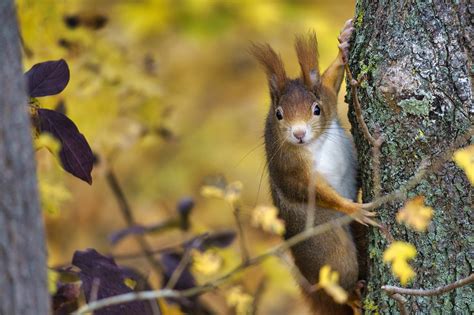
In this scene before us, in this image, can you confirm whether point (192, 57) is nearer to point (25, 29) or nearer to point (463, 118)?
point (25, 29)

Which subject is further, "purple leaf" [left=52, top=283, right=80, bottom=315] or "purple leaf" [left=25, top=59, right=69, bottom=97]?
"purple leaf" [left=52, top=283, right=80, bottom=315]

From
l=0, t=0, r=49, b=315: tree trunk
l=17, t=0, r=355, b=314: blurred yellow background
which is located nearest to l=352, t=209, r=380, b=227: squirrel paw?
l=0, t=0, r=49, b=315: tree trunk

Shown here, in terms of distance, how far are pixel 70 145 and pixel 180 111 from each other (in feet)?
12.5

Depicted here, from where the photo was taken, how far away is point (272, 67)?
2.62m

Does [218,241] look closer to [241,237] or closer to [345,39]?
[345,39]

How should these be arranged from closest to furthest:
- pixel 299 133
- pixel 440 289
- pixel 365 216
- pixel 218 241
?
pixel 440 289 < pixel 365 216 < pixel 299 133 < pixel 218 241

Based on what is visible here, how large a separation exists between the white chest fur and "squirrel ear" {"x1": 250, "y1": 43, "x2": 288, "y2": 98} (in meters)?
0.21

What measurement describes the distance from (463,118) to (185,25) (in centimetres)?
315

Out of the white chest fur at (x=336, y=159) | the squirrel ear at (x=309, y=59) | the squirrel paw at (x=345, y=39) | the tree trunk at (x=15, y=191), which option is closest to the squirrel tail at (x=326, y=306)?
the white chest fur at (x=336, y=159)

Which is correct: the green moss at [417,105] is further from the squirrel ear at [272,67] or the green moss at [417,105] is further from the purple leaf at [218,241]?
the purple leaf at [218,241]

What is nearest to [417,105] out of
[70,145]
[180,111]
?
[70,145]

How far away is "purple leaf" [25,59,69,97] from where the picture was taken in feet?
6.51

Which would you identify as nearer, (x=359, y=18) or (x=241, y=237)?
(x=241, y=237)

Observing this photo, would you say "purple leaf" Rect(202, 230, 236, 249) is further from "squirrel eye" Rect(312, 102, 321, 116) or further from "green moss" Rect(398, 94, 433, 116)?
"green moss" Rect(398, 94, 433, 116)
